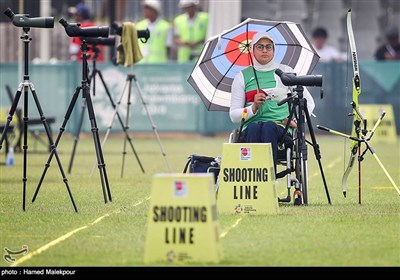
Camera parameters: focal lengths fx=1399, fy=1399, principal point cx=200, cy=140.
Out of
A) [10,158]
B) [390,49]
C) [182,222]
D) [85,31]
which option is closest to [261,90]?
[85,31]

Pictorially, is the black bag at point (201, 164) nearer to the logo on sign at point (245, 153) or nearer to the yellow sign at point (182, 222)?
the logo on sign at point (245, 153)

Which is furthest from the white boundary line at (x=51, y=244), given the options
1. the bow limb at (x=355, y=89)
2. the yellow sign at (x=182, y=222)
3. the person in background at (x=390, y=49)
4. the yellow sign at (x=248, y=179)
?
the person in background at (x=390, y=49)

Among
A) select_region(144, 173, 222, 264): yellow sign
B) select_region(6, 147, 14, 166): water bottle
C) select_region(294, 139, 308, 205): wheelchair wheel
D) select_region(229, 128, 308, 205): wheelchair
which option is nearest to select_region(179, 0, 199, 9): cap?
select_region(6, 147, 14, 166): water bottle

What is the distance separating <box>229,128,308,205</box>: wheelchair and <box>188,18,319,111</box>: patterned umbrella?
3.32 ft

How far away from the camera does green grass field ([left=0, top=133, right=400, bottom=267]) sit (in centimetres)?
1052

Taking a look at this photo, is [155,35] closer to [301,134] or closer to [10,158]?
[10,158]

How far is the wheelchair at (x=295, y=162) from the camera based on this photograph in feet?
46.9

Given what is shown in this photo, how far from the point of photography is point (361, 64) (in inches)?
1224

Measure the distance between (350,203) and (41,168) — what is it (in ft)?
24.6

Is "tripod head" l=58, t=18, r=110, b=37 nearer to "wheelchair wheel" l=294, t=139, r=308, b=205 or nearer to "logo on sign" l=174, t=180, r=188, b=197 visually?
"wheelchair wheel" l=294, t=139, r=308, b=205

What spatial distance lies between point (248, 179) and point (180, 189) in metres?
3.37

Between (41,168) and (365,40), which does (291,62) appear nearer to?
(41,168)

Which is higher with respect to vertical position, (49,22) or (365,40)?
(49,22)

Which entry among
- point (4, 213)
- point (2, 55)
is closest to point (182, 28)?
point (2, 55)
